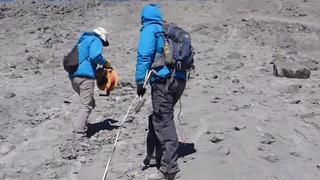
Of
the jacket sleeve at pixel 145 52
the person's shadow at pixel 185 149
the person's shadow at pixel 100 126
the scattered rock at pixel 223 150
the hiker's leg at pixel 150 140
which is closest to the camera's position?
the jacket sleeve at pixel 145 52

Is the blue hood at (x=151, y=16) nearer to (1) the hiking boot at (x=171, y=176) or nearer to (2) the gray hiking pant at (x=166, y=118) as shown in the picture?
(2) the gray hiking pant at (x=166, y=118)

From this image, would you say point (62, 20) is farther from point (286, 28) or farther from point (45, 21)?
point (286, 28)

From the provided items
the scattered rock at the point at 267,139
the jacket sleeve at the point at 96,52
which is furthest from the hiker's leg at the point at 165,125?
the jacket sleeve at the point at 96,52

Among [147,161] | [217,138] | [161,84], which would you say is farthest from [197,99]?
[161,84]

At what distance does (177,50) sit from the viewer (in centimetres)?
719

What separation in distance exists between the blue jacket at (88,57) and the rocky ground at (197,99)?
1.02 m

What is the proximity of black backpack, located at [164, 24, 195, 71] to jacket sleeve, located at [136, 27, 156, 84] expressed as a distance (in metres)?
0.18

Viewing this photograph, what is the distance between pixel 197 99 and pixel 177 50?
398 cm

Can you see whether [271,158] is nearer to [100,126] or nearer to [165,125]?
[165,125]

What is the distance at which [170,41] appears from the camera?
23.6 feet

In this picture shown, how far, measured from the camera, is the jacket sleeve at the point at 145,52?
23.2 ft

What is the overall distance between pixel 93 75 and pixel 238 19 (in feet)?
37.2

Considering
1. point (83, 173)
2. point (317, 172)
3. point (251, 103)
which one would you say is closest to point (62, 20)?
point (251, 103)

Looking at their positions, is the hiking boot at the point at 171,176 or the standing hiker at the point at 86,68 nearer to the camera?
the hiking boot at the point at 171,176
